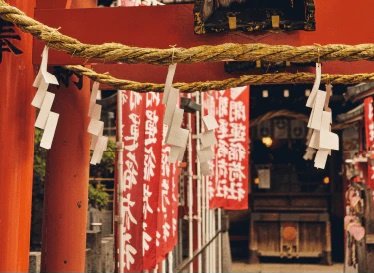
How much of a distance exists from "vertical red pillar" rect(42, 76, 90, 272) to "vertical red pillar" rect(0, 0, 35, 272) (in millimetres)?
959

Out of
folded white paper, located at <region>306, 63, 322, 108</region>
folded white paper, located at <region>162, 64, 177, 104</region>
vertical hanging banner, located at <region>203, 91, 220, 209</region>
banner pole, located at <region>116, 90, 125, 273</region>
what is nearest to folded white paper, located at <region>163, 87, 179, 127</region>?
folded white paper, located at <region>162, 64, 177, 104</region>

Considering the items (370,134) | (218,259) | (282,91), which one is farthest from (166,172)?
(282,91)

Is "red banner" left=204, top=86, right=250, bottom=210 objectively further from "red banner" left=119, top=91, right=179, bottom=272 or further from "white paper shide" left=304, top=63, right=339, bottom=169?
"white paper shide" left=304, top=63, right=339, bottom=169

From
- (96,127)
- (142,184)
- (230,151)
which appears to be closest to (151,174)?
(142,184)

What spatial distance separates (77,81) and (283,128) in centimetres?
1354

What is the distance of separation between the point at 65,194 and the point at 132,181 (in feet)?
3.01

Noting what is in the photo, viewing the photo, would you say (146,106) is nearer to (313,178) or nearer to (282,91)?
(282,91)

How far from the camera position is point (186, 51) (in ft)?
8.84

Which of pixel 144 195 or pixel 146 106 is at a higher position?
pixel 146 106

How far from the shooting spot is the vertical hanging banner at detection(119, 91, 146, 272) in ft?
15.8

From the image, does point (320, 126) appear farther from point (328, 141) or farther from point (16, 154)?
point (16, 154)

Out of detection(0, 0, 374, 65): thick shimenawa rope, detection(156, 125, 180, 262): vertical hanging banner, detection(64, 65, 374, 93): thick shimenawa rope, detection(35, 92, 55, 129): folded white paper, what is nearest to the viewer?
detection(0, 0, 374, 65): thick shimenawa rope

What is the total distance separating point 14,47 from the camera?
3039 millimetres

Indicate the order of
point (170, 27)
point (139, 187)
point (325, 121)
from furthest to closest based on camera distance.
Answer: point (139, 187), point (170, 27), point (325, 121)
